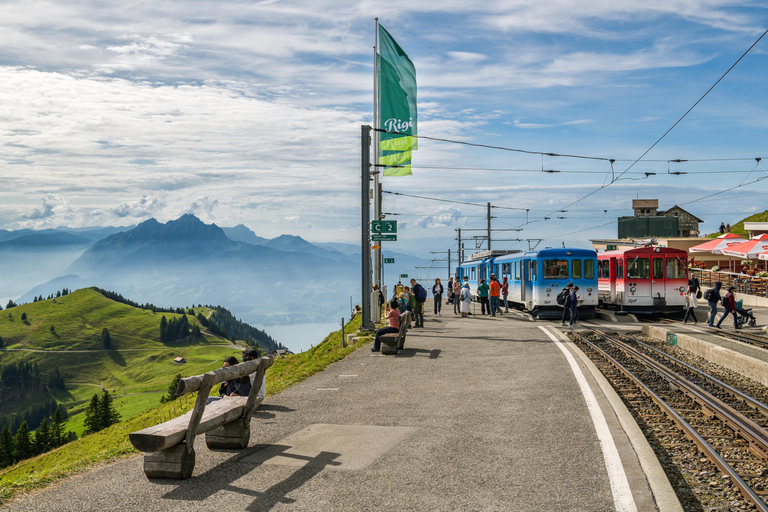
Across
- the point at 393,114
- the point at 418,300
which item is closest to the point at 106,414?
the point at 418,300

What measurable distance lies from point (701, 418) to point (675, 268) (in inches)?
891

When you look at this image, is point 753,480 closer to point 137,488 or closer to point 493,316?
point 137,488

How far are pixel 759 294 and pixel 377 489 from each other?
125 feet

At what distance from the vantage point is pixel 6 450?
86.5 meters

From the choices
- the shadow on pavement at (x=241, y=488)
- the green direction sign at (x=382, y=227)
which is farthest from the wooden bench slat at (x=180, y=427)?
the green direction sign at (x=382, y=227)

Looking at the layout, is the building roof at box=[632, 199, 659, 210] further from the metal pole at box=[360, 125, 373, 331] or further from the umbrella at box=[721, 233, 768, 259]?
the metal pole at box=[360, 125, 373, 331]

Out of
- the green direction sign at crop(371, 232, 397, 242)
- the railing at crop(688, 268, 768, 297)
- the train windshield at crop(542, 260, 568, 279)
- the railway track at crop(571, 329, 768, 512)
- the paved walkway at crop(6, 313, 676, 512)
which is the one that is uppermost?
the green direction sign at crop(371, 232, 397, 242)

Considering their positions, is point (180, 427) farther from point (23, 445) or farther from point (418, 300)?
point (23, 445)

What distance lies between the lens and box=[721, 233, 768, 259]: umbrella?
3216cm

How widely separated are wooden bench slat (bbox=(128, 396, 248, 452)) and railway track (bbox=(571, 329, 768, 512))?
182 inches

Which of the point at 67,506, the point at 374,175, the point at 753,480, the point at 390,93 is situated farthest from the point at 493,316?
the point at 67,506

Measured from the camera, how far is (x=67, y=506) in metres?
5.76

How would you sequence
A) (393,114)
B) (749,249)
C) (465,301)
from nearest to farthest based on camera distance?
(393,114)
(465,301)
(749,249)

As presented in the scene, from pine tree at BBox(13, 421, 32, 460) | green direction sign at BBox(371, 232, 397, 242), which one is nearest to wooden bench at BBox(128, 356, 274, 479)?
green direction sign at BBox(371, 232, 397, 242)
